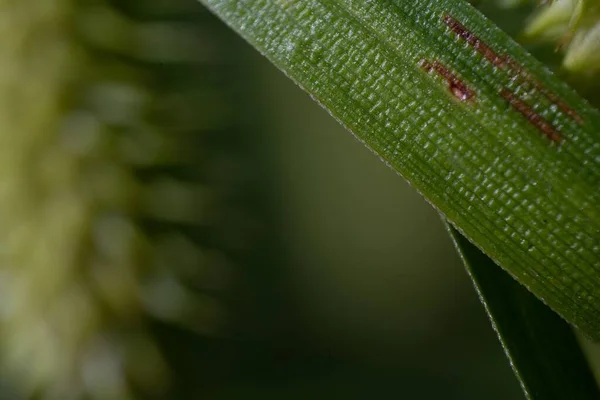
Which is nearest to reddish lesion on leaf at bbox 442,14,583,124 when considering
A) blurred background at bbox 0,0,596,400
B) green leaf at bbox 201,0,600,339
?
green leaf at bbox 201,0,600,339

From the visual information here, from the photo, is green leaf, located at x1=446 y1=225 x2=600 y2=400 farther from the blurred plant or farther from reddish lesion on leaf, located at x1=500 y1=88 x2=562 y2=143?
the blurred plant

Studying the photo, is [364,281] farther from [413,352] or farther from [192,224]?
[192,224]

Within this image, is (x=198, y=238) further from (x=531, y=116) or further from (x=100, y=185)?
(x=531, y=116)

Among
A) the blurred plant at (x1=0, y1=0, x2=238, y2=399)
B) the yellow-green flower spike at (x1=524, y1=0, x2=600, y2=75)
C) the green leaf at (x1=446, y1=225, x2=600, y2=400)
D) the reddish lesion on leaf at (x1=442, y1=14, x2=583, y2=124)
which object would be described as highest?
the yellow-green flower spike at (x1=524, y1=0, x2=600, y2=75)

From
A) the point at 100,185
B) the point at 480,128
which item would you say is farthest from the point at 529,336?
the point at 100,185

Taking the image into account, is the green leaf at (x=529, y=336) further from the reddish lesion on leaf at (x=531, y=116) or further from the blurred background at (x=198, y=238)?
the blurred background at (x=198, y=238)

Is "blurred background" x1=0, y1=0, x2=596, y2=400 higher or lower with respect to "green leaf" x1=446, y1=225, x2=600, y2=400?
lower

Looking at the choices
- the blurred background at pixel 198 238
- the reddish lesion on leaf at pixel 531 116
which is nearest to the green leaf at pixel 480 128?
the reddish lesion on leaf at pixel 531 116
